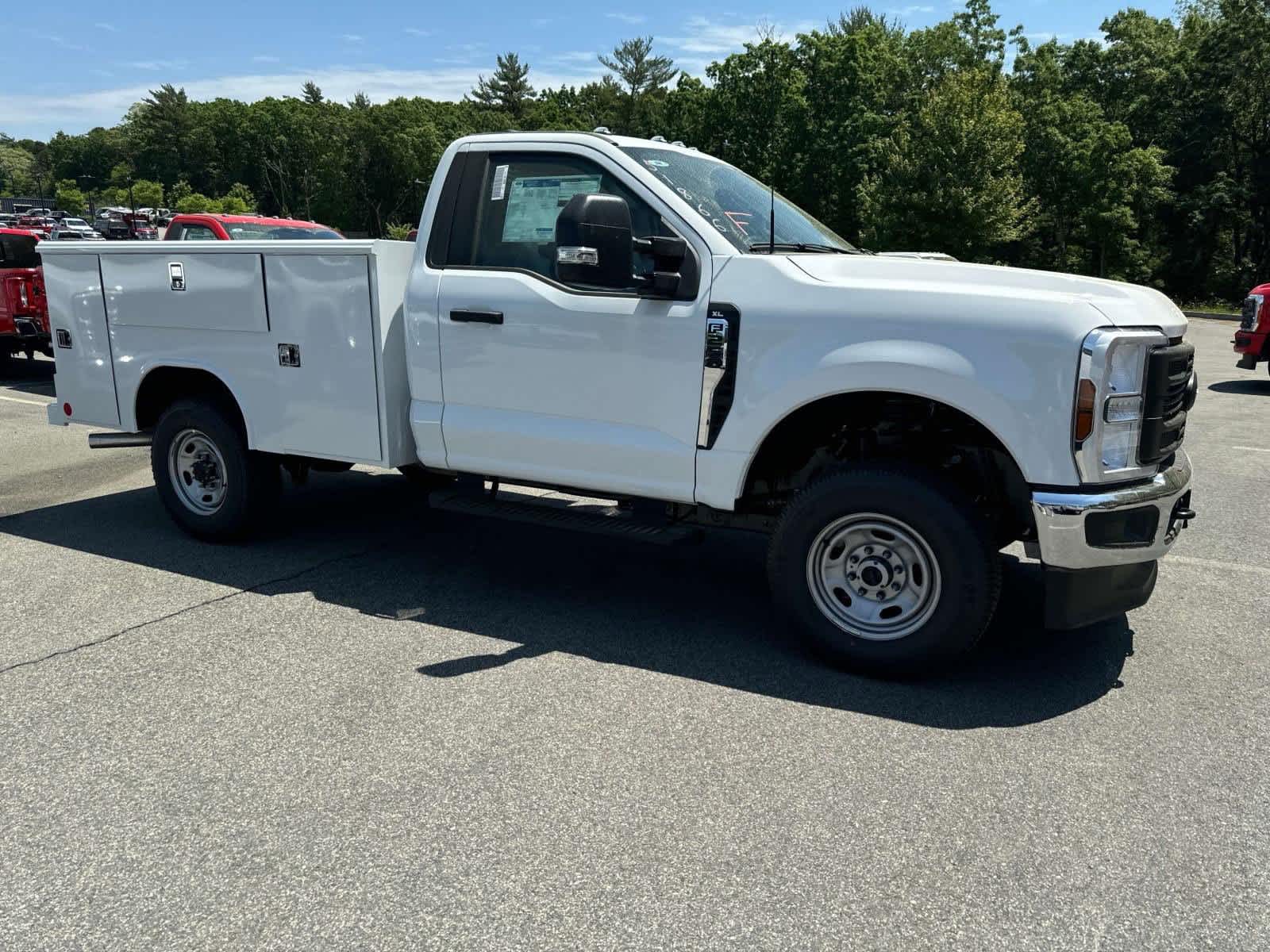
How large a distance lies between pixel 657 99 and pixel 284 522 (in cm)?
9899

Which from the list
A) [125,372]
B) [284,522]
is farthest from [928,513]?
[125,372]

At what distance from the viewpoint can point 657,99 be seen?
98875mm

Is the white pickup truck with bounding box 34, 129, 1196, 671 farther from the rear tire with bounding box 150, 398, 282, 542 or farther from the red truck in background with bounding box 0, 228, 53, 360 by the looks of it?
the red truck in background with bounding box 0, 228, 53, 360

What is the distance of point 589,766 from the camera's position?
11.8ft

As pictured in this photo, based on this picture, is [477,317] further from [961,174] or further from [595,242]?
[961,174]

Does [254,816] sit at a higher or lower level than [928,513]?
lower

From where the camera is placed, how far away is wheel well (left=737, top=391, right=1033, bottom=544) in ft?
14.3

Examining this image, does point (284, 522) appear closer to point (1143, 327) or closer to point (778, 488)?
point (778, 488)

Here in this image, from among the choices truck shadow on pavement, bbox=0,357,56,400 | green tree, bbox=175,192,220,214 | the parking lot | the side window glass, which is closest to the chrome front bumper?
the parking lot

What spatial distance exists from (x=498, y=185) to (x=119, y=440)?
124 inches

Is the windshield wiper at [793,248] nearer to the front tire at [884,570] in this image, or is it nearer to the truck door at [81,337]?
the front tire at [884,570]

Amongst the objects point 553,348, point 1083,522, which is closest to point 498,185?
point 553,348

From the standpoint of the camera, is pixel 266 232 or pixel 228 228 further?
pixel 266 232

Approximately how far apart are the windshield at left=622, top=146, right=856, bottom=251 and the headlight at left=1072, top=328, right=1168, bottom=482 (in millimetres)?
1534
